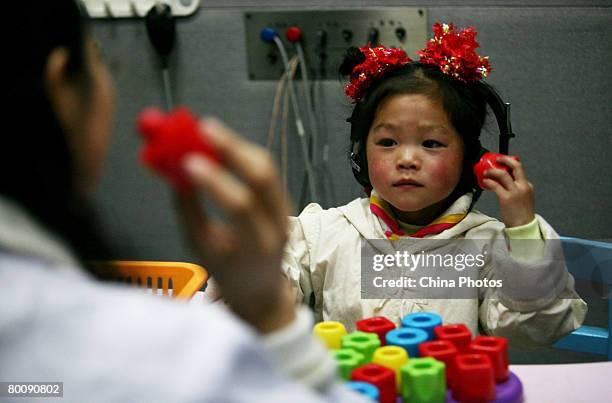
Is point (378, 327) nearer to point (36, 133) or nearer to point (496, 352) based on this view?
point (496, 352)

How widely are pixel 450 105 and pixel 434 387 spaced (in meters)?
0.62

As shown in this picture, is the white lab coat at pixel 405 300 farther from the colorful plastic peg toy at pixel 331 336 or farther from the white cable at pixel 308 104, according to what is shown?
the white cable at pixel 308 104

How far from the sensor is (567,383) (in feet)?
2.49

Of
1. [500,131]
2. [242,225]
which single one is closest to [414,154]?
[500,131]

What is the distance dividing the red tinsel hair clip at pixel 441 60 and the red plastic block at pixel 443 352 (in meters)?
0.59

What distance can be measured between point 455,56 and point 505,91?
0.57 meters

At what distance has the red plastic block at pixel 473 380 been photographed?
64 cm

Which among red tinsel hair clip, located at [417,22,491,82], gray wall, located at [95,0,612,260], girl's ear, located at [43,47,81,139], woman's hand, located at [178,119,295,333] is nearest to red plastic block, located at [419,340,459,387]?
woman's hand, located at [178,119,295,333]

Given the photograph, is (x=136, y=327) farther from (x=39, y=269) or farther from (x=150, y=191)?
(x=150, y=191)

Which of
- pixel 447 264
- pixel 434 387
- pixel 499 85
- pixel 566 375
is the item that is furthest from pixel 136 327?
pixel 499 85

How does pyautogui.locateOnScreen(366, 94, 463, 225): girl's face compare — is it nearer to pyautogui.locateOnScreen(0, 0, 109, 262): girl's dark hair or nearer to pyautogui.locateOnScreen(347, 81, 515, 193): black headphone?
pyautogui.locateOnScreen(347, 81, 515, 193): black headphone

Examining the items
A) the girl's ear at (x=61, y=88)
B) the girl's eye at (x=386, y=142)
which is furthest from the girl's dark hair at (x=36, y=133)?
the girl's eye at (x=386, y=142)

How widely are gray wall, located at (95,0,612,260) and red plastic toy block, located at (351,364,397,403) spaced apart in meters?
1.00

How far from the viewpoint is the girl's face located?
3.57 feet
